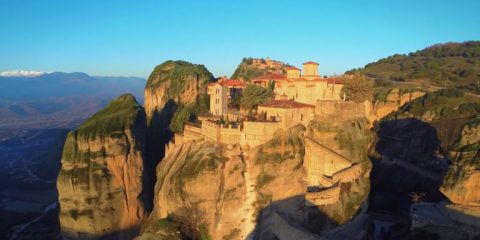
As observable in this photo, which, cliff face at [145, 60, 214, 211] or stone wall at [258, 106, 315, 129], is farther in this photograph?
cliff face at [145, 60, 214, 211]

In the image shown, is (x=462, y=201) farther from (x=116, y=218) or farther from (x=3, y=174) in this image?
(x=3, y=174)

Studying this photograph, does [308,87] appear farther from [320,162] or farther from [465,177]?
[465,177]

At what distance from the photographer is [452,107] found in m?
58.7

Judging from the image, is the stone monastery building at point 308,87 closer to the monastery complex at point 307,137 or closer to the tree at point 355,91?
the monastery complex at point 307,137

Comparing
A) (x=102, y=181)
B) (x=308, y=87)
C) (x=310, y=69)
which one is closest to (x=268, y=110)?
(x=308, y=87)

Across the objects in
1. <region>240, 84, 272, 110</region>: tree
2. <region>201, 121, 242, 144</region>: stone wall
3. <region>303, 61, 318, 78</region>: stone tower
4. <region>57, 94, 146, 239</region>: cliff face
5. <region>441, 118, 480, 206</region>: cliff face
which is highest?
<region>303, 61, 318, 78</region>: stone tower

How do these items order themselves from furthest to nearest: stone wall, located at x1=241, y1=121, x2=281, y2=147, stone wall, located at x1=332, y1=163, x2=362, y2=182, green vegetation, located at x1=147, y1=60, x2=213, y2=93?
green vegetation, located at x1=147, y1=60, x2=213, y2=93 → stone wall, located at x1=241, y1=121, x2=281, y2=147 → stone wall, located at x1=332, y1=163, x2=362, y2=182

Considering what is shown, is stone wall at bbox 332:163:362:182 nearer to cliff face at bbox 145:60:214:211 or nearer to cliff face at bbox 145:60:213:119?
cliff face at bbox 145:60:214:211

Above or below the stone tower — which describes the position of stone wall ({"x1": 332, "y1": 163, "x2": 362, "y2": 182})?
below

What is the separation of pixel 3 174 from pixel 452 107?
82.4m

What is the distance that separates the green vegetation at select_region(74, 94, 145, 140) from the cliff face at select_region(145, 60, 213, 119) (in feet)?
35.9

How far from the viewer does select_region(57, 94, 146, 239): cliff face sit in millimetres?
41625

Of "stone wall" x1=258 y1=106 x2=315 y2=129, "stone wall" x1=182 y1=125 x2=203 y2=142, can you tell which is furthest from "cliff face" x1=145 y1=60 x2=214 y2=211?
"stone wall" x1=258 y1=106 x2=315 y2=129

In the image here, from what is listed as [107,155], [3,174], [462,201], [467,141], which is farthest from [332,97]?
[3,174]
